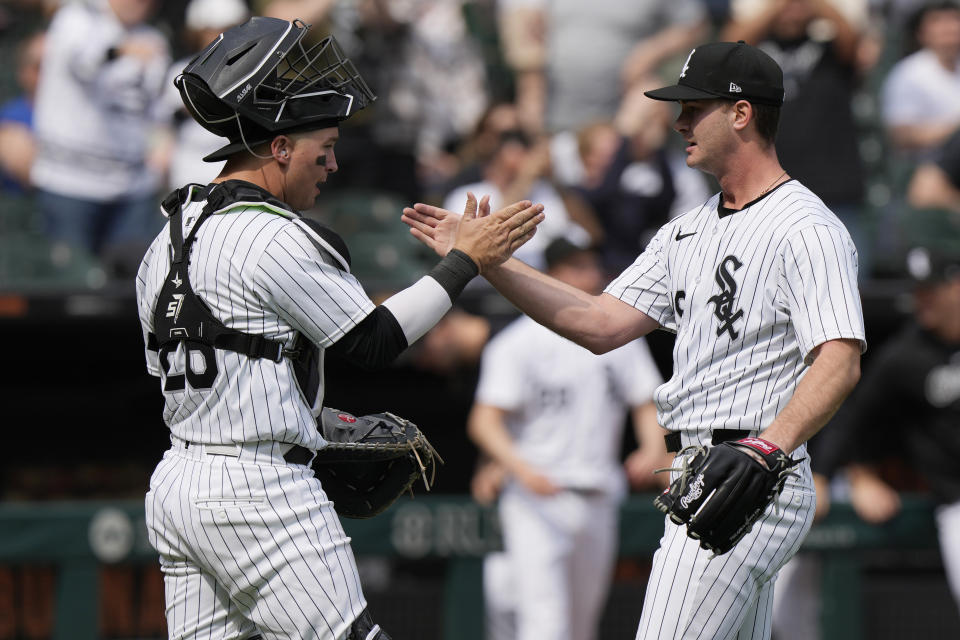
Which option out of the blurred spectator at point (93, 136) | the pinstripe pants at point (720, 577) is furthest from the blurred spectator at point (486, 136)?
the pinstripe pants at point (720, 577)

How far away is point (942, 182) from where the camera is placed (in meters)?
7.48

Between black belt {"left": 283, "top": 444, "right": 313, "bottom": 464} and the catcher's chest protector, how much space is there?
4.5 inches

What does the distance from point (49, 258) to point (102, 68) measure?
97 centimetres

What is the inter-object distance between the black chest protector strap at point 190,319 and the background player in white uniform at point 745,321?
2.06ft

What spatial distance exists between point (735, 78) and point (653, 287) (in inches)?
24.2

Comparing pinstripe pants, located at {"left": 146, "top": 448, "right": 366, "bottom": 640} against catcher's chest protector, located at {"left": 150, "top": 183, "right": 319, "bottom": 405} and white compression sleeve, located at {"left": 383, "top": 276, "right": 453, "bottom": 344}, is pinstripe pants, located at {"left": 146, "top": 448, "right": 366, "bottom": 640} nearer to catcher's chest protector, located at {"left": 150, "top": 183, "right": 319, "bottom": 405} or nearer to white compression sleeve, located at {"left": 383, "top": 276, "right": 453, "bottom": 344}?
catcher's chest protector, located at {"left": 150, "top": 183, "right": 319, "bottom": 405}

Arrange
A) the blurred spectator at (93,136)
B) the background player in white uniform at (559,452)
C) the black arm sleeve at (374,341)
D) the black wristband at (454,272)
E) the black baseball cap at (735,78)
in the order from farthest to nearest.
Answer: the blurred spectator at (93,136)
the background player in white uniform at (559,452)
the black baseball cap at (735,78)
the black wristband at (454,272)
the black arm sleeve at (374,341)

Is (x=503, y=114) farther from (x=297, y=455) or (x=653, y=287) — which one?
(x=297, y=455)

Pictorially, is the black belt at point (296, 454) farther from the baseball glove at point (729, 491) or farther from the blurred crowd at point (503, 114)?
the blurred crowd at point (503, 114)

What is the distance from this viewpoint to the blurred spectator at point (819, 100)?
7293mm

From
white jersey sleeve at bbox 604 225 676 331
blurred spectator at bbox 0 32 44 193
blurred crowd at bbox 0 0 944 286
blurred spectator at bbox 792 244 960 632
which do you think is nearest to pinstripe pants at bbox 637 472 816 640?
white jersey sleeve at bbox 604 225 676 331

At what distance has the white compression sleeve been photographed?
3232mm

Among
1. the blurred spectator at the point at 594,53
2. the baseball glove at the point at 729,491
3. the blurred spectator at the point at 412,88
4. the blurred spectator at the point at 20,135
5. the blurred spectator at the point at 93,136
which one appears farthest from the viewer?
the blurred spectator at the point at 594,53

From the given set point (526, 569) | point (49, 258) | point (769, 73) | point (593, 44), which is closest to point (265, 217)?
point (769, 73)
